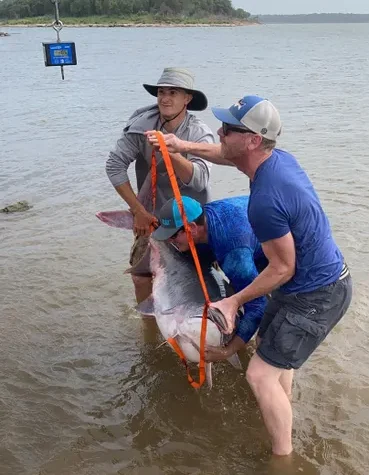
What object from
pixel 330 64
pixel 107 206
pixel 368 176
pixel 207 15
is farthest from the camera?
pixel 207 15

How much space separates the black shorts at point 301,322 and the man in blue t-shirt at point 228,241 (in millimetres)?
473

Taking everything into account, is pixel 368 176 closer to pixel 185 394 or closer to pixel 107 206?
pixel 107 206

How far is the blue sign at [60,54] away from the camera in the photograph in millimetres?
9133

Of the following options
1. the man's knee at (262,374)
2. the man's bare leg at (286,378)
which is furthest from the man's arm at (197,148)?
the man's bare leg at (286,378)

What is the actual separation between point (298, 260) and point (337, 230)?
5.15m

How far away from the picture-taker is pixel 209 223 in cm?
441

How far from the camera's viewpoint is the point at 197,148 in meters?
4.66

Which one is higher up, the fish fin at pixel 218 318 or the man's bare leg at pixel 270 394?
the fish fin at pixel 218 318

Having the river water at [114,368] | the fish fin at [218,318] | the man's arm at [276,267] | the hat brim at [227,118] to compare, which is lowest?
the river water at [114,368]

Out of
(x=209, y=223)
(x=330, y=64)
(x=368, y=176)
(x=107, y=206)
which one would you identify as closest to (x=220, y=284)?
(x=209, y=223)

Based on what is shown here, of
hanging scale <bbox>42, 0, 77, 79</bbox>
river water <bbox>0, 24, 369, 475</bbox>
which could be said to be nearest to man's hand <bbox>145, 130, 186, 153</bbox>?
river water <bbox>0, 24, 369, 475</bbox>

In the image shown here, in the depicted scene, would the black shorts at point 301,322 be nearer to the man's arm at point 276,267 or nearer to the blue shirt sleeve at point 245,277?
the man's arm at point 276,267

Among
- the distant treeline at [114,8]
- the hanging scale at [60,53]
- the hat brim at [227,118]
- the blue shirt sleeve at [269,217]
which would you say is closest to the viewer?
the blue shirt sleeve at [269,217]

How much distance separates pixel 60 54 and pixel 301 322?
6917mm
